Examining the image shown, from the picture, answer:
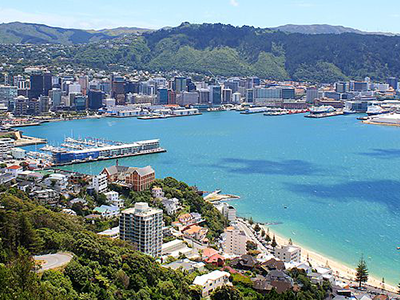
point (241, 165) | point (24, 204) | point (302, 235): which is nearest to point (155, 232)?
point (24, 204)

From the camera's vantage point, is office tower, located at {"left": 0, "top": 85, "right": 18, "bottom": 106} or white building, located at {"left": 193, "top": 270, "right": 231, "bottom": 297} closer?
white building, located at {"left": 193, "top": 270, "right": 231, "bottom": 297}

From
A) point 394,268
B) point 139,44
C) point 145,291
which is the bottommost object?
point 394,268

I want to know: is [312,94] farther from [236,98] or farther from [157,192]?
[157,192]

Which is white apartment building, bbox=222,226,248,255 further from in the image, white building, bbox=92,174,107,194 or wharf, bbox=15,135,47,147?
wharf, bbox=15,135,47,147

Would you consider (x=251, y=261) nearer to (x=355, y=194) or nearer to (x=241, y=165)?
(x=355, y=194)

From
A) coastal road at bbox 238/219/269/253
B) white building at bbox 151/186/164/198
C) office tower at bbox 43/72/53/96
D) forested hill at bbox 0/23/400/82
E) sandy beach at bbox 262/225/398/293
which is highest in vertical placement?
forested hill at bbox 0/23/400/82

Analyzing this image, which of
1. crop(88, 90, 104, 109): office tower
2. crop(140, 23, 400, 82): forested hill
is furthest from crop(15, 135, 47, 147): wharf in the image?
crop(140, 23, 400, 82): forested hill
